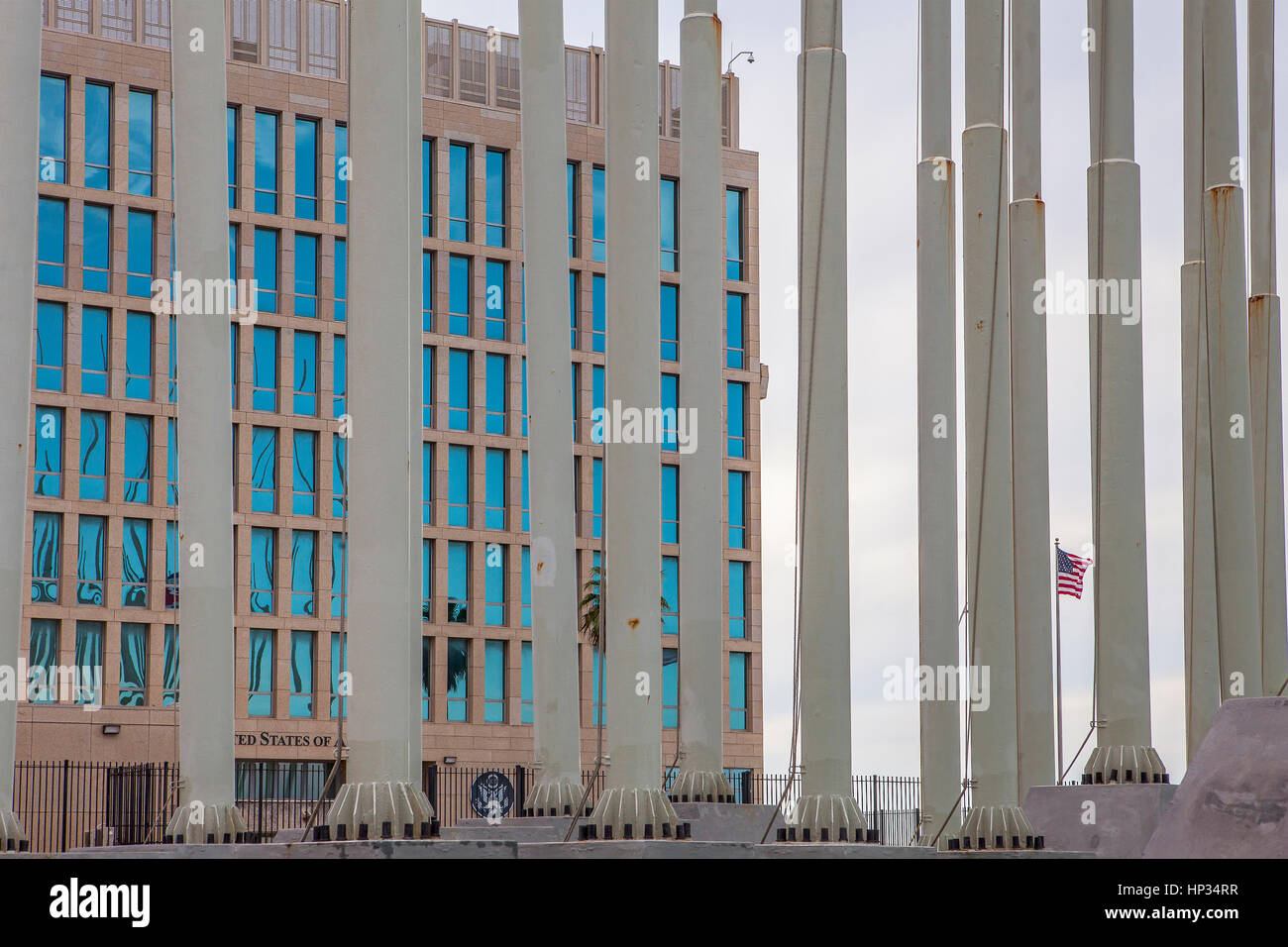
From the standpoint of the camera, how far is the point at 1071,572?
5744cm

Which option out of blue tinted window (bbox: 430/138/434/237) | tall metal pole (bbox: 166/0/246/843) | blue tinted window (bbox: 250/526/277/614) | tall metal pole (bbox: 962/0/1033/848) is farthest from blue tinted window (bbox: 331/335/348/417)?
tall metal pole (bbox: 166/0/246/843)

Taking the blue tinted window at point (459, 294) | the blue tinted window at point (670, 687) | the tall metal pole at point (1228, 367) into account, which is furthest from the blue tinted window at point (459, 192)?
the tall metal pole at point (1228, 367)

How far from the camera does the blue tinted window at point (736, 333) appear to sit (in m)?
88.4

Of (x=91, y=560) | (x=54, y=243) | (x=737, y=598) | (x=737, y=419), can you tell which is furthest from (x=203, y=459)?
(x=737, y=419)

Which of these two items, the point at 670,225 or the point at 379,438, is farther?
the point at 670,225

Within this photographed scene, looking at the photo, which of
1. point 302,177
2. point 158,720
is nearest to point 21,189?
point 158,720

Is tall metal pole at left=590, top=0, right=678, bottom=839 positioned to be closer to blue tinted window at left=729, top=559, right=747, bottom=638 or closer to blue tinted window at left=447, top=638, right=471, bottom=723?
blue tinted window at left=447, top=638, right=471, bottom=723

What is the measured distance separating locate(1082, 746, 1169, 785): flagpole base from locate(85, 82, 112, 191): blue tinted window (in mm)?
58496

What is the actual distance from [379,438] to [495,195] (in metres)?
69.3

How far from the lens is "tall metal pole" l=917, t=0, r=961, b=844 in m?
27.5

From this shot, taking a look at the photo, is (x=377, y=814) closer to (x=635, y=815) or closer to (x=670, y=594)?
(x=635, y=815)

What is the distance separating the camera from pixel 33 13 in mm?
20391

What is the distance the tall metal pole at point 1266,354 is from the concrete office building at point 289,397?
35.9 metres

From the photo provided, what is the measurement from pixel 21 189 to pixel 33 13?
215 cm
